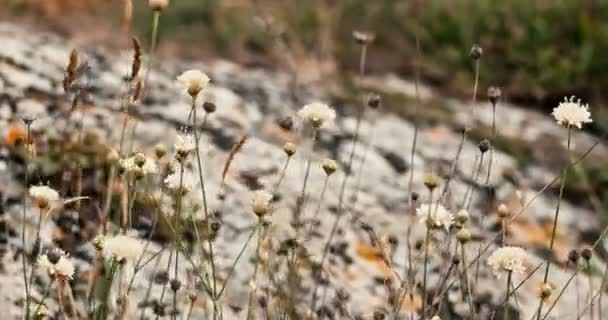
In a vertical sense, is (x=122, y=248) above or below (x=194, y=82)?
below

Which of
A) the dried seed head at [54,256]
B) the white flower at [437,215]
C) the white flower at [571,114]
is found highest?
the white flower at [571,114]

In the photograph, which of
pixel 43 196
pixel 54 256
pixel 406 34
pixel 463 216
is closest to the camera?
pixel 54 256

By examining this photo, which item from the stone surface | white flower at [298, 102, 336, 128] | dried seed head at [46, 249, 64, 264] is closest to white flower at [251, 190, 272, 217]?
white flower at [298, 102, 336, 128]

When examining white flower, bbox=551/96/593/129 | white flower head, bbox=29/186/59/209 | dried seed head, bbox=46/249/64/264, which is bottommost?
dried seed head, bbox=46/249/64/264

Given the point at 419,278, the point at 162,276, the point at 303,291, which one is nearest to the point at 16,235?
the point at 162,276

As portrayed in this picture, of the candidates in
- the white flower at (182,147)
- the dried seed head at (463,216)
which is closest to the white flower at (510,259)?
the dried seed head at (463,216)

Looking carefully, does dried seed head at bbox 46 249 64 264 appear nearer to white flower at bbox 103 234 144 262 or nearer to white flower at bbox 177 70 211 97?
white flower at bbox 103 234 144 262

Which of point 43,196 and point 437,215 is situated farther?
point 437,215

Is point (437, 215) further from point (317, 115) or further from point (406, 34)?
point (406, 34)

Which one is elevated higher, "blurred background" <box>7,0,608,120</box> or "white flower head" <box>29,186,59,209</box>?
"blurred background" <box>7,0,608,120</box>

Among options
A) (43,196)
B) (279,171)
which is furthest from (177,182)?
(279,171)

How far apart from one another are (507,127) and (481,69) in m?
0.84

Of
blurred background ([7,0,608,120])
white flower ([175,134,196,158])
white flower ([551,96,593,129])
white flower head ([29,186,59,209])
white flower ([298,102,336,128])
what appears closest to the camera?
white flower head ([29,186,59,209])

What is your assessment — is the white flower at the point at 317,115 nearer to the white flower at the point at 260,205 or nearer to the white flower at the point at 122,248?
the white flower at the point at 260,205
